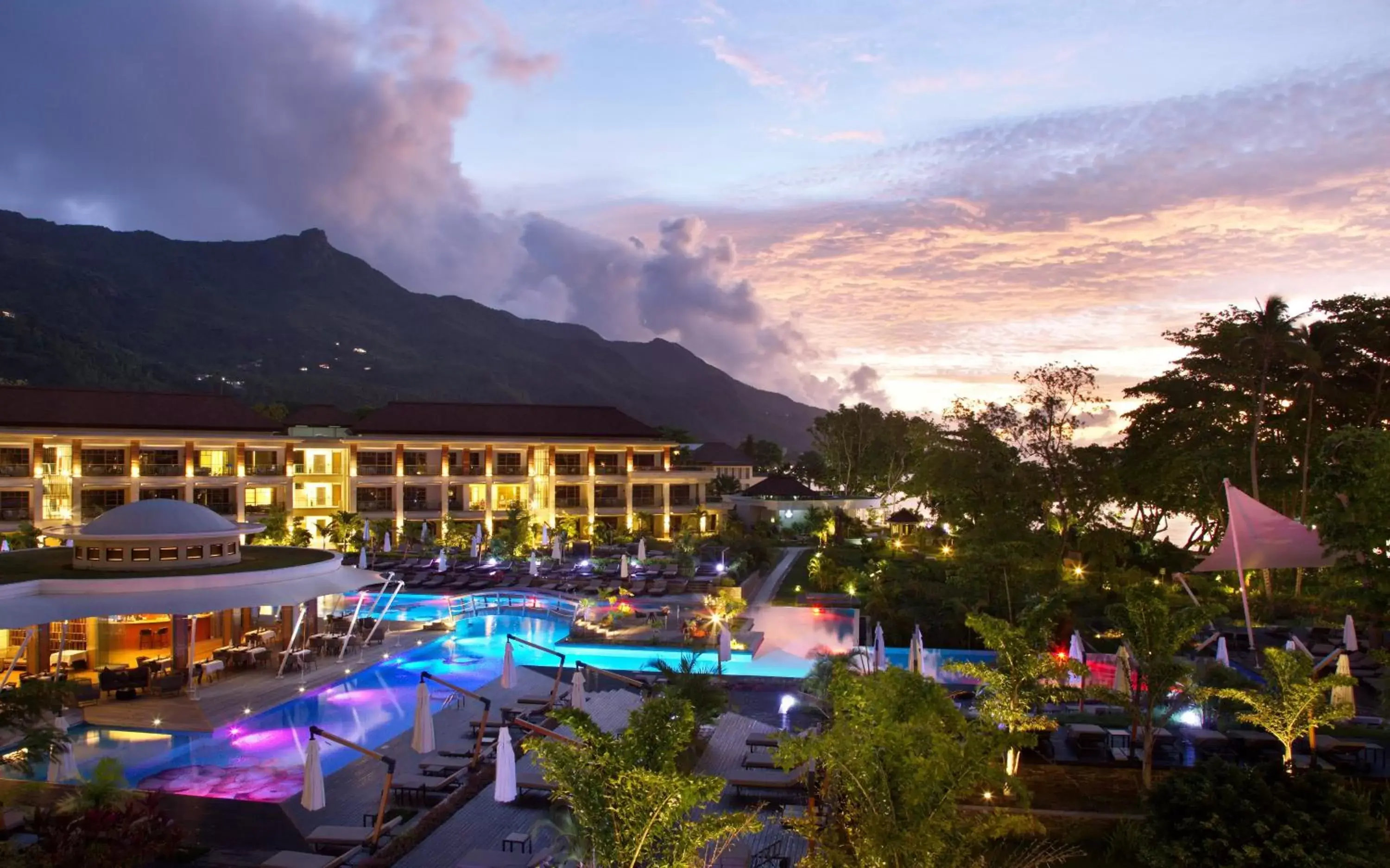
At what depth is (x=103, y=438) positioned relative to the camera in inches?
1512

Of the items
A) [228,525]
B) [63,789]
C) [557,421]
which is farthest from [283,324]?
[63,789]

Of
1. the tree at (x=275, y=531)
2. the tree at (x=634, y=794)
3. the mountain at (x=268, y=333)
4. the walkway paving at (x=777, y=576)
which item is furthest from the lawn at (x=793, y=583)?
the mountain at (x=268, y=333)

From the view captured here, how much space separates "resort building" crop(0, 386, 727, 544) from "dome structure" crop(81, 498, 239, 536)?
64.1 feet

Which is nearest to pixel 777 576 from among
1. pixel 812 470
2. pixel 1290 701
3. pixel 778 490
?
pixel 778 490

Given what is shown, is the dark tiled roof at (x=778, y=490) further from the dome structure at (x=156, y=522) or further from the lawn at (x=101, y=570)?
the dome structure at (x=156, y=522)

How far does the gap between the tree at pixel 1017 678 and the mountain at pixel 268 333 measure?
86343 mm

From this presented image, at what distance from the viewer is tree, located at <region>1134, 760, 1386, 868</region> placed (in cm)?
1013

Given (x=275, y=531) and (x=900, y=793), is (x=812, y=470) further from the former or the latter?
(x=900, y=793)

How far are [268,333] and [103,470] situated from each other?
109244 mm

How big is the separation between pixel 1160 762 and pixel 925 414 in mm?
49178

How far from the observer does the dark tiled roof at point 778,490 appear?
182 feet

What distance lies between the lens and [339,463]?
44625 mm

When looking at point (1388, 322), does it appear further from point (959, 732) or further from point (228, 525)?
point (228, 525)

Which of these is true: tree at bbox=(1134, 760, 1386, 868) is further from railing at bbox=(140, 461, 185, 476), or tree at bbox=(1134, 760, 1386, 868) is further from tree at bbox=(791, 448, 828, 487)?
tree at bbox=(791, 448, 828, 487)
